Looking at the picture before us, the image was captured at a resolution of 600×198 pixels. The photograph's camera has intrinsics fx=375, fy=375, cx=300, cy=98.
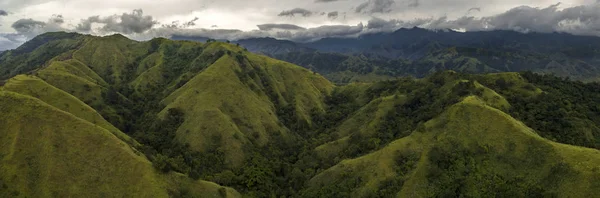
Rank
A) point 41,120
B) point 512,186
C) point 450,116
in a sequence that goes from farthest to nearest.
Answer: point 450,116, point 41,120, point 512,186

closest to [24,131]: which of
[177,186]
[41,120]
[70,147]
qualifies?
[41,120]

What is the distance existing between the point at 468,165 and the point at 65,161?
15578cm

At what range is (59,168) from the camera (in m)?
139

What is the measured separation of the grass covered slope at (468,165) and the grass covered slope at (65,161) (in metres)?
62.6

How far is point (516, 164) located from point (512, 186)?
11018mm

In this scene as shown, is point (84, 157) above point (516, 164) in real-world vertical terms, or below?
above

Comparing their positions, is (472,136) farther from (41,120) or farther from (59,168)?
(41,120)

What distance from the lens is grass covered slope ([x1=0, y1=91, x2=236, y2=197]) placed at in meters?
134

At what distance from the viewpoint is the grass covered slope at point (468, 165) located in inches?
5054

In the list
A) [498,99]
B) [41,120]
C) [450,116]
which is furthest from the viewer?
[498,99]

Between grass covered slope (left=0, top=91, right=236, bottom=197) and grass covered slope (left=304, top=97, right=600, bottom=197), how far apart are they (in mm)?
62550

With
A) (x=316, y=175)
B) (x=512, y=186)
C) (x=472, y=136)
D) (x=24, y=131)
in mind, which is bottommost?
(x=316, y=175)

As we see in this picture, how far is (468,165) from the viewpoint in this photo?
14962cm

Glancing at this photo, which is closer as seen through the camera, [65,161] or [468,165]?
[65,161]
